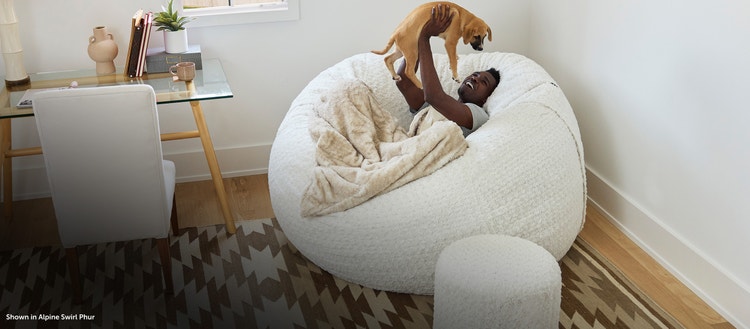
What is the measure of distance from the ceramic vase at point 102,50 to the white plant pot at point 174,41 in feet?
0.75

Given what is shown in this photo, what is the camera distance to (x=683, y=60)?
278 cm

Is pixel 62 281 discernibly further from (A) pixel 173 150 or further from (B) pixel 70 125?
(A) pixel 173 150

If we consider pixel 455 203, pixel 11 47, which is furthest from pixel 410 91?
pixel 11 47

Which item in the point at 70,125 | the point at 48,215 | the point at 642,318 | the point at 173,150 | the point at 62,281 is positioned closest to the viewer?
the point at 70,125

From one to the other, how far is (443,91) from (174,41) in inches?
46.7

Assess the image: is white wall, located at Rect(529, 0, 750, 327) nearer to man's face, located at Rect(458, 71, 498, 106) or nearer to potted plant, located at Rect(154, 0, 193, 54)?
man's face, located at Rect(458, 71, 498, 106)

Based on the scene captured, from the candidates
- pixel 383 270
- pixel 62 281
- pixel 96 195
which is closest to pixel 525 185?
pixel 383 270

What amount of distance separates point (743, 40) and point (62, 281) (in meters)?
2.53

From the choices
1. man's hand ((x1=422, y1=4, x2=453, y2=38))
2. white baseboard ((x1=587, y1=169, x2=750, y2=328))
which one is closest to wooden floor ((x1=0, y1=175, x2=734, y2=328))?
white baseboard ((x1=587, y1=169, x2=750, y2=328))

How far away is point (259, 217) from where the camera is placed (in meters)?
3.40

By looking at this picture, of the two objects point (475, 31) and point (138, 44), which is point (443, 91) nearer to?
point (475, 31)

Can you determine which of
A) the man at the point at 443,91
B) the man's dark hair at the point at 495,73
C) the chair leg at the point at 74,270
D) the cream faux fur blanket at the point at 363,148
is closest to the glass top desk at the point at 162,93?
the cream faux fur blanket at the point at 363,148

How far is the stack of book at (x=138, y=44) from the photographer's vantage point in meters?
3.17

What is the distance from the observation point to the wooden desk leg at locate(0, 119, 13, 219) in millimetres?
3275
